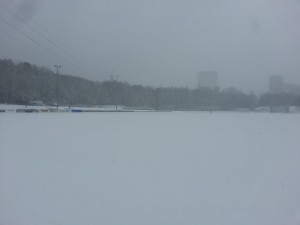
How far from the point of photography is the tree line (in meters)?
36.7

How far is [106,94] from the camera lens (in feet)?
173

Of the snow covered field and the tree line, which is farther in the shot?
the tree line

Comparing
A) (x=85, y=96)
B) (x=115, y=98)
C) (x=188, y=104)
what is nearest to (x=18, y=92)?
(x=85, y=96)

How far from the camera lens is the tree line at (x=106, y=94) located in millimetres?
36656

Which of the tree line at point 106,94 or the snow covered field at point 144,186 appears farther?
the tree line at point 106,94

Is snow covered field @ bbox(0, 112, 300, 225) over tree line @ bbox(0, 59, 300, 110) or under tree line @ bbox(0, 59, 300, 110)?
under

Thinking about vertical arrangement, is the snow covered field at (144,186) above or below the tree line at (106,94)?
below

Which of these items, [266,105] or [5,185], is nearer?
[5,185]

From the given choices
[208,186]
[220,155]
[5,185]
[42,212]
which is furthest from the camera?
[220,155]

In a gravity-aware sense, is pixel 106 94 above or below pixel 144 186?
above

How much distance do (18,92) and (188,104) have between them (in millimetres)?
29916

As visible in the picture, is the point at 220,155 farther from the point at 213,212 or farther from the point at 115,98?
the point at 115,98

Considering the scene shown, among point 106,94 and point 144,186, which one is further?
point 106,94

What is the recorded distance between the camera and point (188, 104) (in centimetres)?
5581
